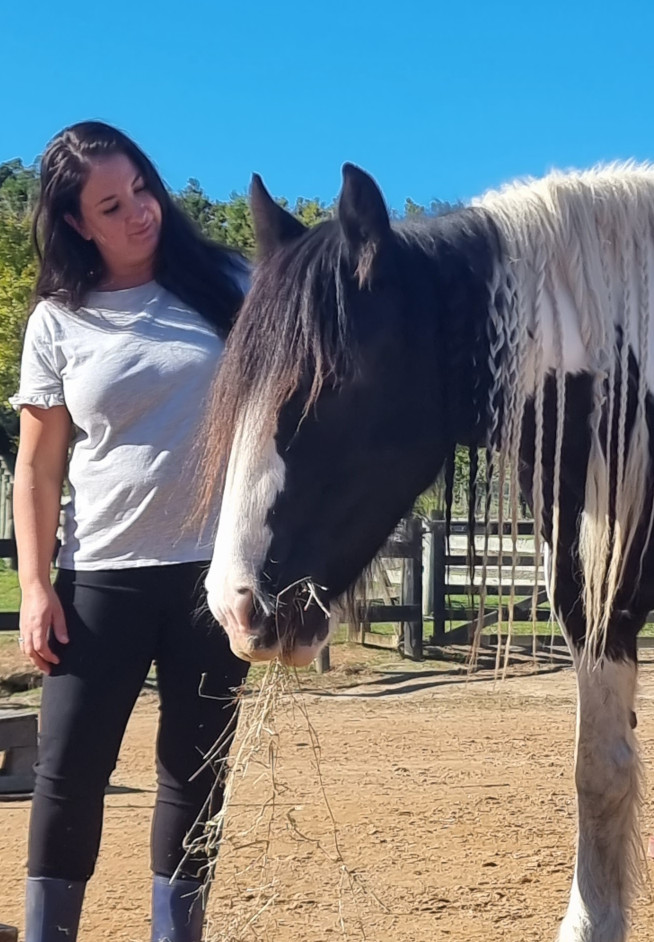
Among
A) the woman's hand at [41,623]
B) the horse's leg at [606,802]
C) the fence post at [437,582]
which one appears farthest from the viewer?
the fence post at [437,582]

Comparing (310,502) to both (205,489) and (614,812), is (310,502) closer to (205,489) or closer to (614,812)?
(205,489)

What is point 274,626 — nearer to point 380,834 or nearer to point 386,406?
point 386,406

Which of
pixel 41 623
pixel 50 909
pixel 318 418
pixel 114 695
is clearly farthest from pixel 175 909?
pixel 318 418

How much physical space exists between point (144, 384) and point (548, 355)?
32.7 inches

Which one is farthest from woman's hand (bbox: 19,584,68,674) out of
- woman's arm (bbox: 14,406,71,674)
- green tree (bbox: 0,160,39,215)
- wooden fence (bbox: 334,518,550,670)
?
green tree (bbox: 0,160,39,215)

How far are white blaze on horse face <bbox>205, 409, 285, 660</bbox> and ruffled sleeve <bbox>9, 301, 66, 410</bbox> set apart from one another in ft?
1.75

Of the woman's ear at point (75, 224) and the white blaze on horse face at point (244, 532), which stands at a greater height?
the woman's ear at point (75, 224)

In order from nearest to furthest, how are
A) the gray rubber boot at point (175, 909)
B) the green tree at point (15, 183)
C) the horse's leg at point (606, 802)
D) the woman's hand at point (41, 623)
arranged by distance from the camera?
1. the woman's hand at point (41, 623)
2. the gray rubber boot at point (175, 909)
3. the horse's leg at point (606, 802)
4. the green tree at point (15, 183)

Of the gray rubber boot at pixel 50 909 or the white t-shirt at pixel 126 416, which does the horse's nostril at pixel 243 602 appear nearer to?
the white t-shirt at pixel 126 416

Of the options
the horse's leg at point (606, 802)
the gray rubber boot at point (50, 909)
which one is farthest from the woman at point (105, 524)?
the horse's leg at point (606, 802)

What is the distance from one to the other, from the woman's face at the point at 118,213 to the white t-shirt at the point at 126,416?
13cm

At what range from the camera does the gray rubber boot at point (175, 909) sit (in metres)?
2.42

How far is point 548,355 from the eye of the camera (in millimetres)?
2189

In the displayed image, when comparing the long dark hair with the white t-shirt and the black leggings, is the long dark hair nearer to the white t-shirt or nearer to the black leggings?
the white t-shirt
